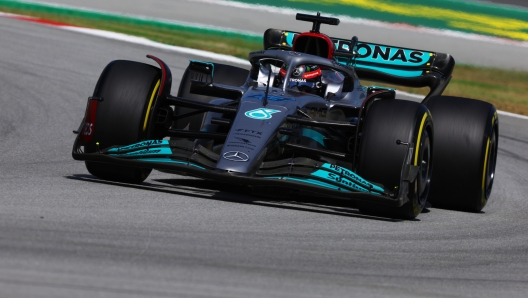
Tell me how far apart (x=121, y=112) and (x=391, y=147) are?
2170mm

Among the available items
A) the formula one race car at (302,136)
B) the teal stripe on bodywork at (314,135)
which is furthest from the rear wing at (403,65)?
the teal stripe on bodywork at (314,135)

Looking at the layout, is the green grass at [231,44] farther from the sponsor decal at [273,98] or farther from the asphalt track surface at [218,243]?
the sponsor decal at [273,98]

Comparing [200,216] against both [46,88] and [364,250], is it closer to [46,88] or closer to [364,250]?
[364,250]

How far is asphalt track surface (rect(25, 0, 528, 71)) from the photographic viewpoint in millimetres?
21344

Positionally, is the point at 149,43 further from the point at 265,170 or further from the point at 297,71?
the point at 265,170

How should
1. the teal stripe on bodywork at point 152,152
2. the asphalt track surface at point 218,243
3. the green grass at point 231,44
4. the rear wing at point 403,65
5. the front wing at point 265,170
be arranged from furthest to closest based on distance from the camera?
1. the green grass at point 231,44
2. the rear wing at point 403,65
3. the teal stripe on bodywork at point 152,152
4. the front wing at point 265,170
5. the asphalt track surface at point 218,243

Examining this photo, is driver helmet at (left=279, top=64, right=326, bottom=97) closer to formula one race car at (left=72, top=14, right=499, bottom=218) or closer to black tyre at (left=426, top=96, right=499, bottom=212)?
formula one race car at (left=72, top=14, right=499, bottom=218)

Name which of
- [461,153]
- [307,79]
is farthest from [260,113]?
[461,153]

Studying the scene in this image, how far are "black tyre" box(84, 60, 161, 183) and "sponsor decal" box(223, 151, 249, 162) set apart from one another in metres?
0.93

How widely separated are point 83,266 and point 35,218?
1.08m

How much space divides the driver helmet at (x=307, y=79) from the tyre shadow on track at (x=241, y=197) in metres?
1.01

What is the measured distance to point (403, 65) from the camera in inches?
402

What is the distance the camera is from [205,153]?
23.2ft

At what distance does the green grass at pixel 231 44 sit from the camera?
18.6 meters
